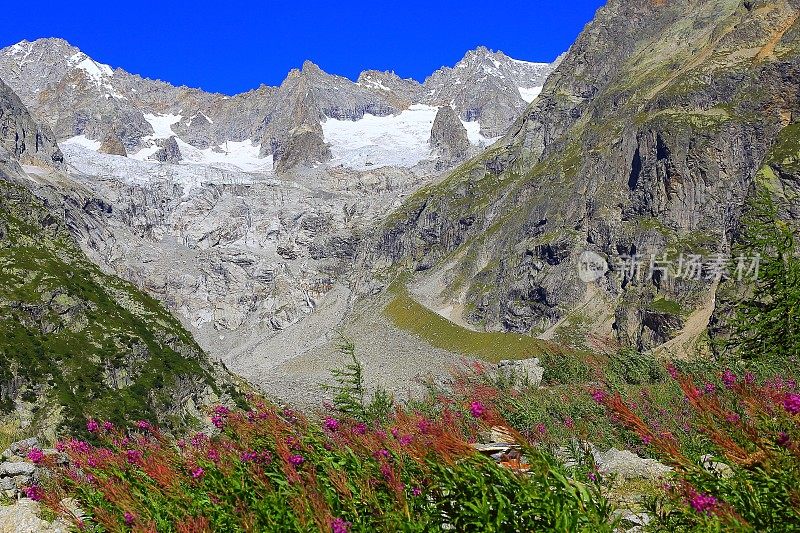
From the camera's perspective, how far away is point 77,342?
150ft

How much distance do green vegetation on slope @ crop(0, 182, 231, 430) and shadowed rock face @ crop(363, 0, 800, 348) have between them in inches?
2641

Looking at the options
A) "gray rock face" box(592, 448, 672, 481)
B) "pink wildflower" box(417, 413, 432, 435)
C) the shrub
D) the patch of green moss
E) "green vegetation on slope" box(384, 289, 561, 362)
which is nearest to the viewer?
the shrub

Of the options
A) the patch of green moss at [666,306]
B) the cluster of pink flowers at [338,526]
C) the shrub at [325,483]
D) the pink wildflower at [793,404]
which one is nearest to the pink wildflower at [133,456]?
the shrub at [325,483]

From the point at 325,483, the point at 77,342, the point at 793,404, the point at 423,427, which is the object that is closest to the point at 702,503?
the point at 793,404

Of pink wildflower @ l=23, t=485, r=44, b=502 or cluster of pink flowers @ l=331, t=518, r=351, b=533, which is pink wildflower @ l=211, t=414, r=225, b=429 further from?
cluster of pink flowers @ l=331, t=518, r=351, b=533

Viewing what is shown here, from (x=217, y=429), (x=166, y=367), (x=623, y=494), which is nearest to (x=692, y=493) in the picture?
(x=623, y=494)

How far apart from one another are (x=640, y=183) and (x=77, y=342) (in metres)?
96.9

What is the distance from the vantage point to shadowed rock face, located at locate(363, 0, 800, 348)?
10406cm

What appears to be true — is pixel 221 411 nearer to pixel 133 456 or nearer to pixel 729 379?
pixel 133 456

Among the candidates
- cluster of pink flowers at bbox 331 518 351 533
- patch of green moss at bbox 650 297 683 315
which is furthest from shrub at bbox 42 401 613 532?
patch of green moss at bbox 650 297 683 315

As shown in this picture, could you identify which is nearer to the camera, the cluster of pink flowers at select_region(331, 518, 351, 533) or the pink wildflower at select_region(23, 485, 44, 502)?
the cluster of pink flowers at select_region(331, 518, 351, 533)

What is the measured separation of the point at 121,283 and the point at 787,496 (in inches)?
2657

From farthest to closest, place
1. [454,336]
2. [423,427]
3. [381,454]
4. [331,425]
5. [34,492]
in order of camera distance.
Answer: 1. [454,336]
2. [34,492]
3. [331,425]
4. [423,427]
5. [381,454]

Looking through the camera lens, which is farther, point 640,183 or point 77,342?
point 640,183
